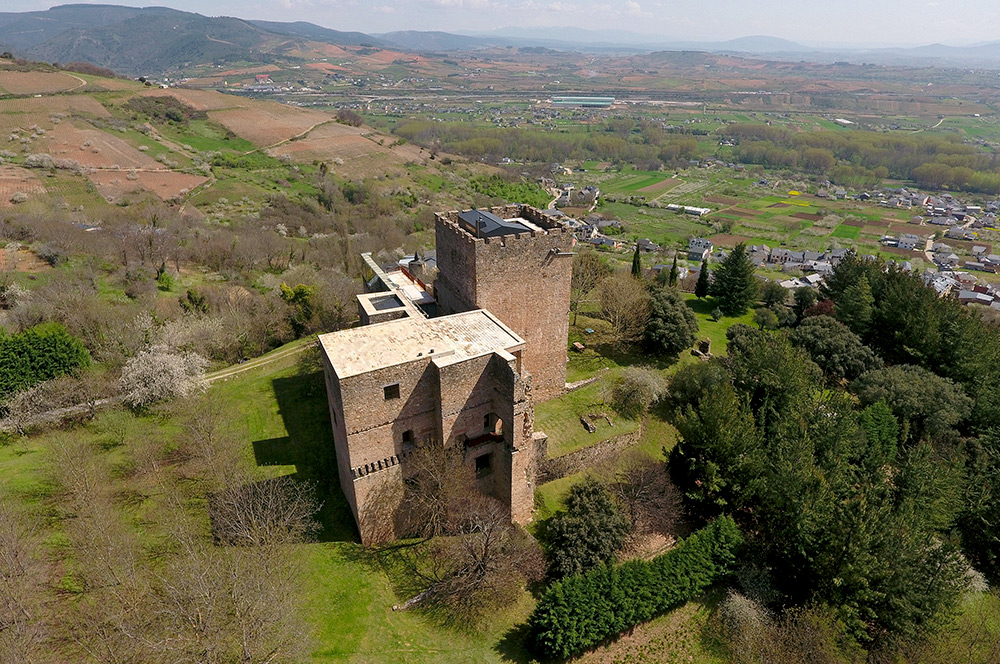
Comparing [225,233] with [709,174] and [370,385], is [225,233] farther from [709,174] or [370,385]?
[709,174]

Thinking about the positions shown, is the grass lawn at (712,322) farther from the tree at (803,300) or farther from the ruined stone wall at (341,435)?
the ruined stone wall at (341,435)

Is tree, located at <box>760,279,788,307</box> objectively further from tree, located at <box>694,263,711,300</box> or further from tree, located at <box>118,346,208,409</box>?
tree, located at <box>118,346,208,409</box>

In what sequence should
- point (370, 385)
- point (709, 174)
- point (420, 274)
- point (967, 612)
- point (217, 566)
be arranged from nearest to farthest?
1. point (217, 566)
2. point (370, 385)
3. point (967, 612)
4. point (420, 274)
5. point (709, 174)

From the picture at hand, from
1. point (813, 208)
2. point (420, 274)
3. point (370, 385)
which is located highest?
point (370, 385)

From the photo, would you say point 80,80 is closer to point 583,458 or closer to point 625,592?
point 583,458

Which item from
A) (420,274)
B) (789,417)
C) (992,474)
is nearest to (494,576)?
Answer: (789,417)

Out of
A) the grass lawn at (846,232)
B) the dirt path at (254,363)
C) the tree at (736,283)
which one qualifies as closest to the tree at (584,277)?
the tree at (736,283)
